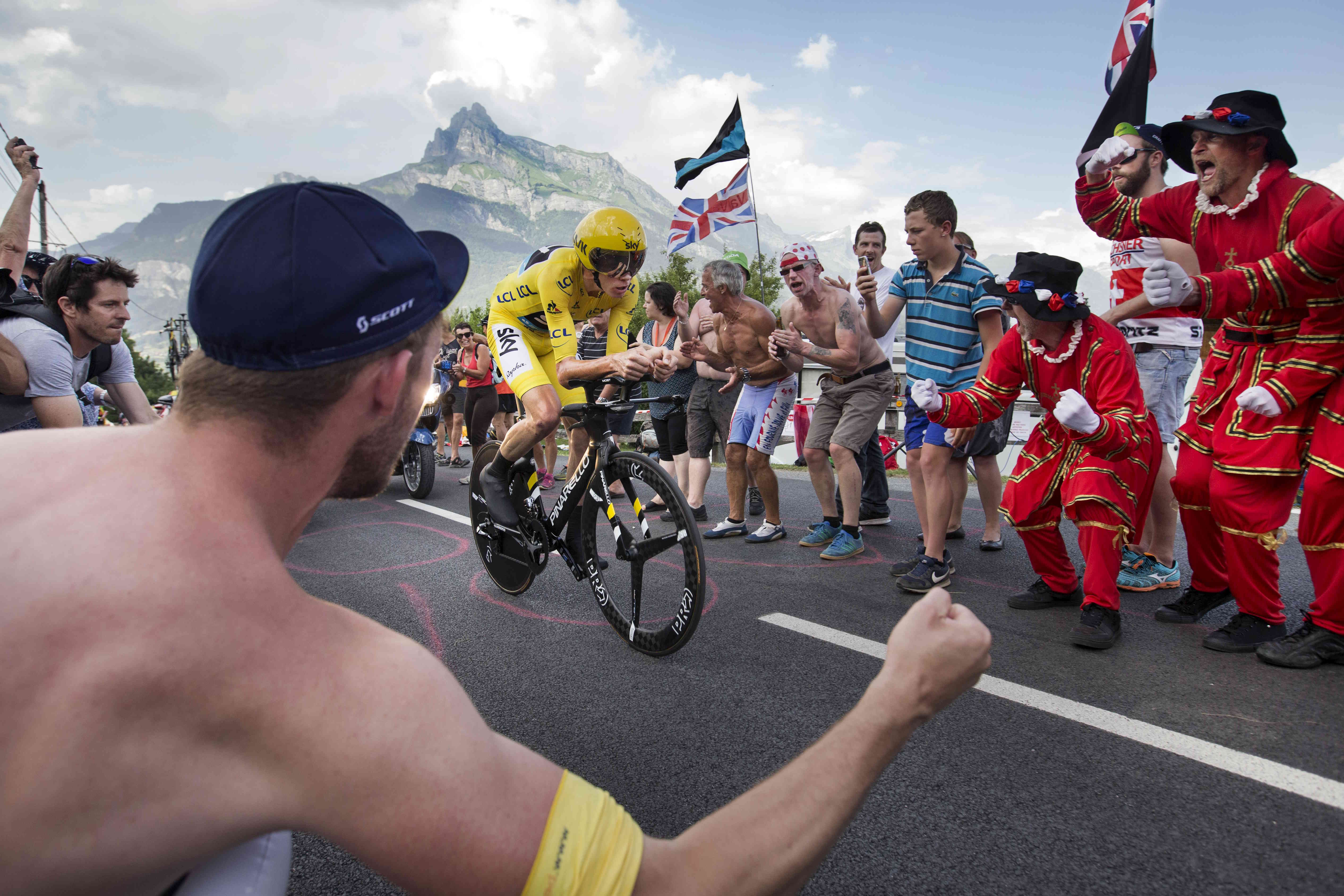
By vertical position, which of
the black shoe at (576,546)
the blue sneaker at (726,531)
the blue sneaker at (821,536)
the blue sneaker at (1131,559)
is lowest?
the blue sneaker at (726,531)

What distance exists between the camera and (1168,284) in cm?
281

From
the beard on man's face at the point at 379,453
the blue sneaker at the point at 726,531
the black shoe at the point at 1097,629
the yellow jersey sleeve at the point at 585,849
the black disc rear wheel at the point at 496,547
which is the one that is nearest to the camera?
the yellow jersey sleeve at the point at 585,849

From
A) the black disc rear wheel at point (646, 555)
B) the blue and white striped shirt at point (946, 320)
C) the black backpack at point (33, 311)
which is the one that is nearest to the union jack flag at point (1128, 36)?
the blue and white striped shirt at point (946, 320)

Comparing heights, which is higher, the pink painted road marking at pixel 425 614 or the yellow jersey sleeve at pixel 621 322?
the yellow jersey sleeve at pixel 621 322

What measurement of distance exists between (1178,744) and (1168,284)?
1.69m

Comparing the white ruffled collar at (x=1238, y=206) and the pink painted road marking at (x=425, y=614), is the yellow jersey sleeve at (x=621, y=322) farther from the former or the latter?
the white ruffled collar at (x=1238, y=206)

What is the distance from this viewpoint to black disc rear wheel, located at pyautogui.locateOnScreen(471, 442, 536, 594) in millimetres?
4031

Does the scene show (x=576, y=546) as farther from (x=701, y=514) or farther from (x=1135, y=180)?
(x=1135, y=180)

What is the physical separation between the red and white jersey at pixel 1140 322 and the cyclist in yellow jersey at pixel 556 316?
2806 mm

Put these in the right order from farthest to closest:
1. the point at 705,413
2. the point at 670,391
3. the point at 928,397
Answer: the point at 670,391
the point at 705,413
the point at 928,397

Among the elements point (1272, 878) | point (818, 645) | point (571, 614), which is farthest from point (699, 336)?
point (1272, 878)

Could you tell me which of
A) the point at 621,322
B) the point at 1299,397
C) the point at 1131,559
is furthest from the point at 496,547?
the point at 1299,397

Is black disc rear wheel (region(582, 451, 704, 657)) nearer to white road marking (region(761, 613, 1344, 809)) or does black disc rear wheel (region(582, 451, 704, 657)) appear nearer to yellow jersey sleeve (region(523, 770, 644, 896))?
white road marking (region(761, 613, 1344, 809))

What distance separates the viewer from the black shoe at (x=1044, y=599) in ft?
12.3
